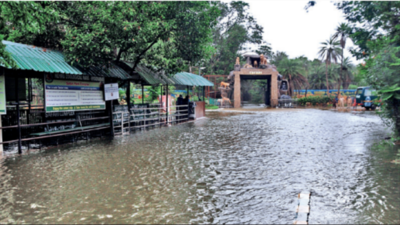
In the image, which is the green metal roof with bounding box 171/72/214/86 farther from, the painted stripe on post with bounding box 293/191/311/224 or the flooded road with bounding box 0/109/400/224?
the painted stripe on post with bounding box 293/191/311/224

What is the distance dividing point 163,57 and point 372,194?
12.9m

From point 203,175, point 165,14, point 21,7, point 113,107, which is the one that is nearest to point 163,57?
point 165,14

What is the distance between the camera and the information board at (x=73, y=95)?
40.1 feet

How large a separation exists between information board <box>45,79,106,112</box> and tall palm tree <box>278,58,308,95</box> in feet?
138

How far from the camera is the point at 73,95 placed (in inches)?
524

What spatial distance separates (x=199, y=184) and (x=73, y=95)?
8.29 meters

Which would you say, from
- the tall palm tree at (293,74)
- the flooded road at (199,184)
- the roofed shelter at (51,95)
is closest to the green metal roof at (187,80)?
the roofed shelter at (51,95)

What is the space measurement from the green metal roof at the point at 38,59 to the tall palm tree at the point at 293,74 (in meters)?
44.2

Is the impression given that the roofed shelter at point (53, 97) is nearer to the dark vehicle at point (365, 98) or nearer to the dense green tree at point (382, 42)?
the dense green tree at point (382, 42)

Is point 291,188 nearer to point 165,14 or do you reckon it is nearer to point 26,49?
point 26,49

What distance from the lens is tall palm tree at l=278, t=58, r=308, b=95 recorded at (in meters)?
52.8

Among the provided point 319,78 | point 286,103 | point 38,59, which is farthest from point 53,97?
point 319,78

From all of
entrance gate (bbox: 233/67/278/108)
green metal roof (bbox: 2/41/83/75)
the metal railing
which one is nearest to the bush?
entrance gate (bbox: 233/67/278/108)

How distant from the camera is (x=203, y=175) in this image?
7.75 m
